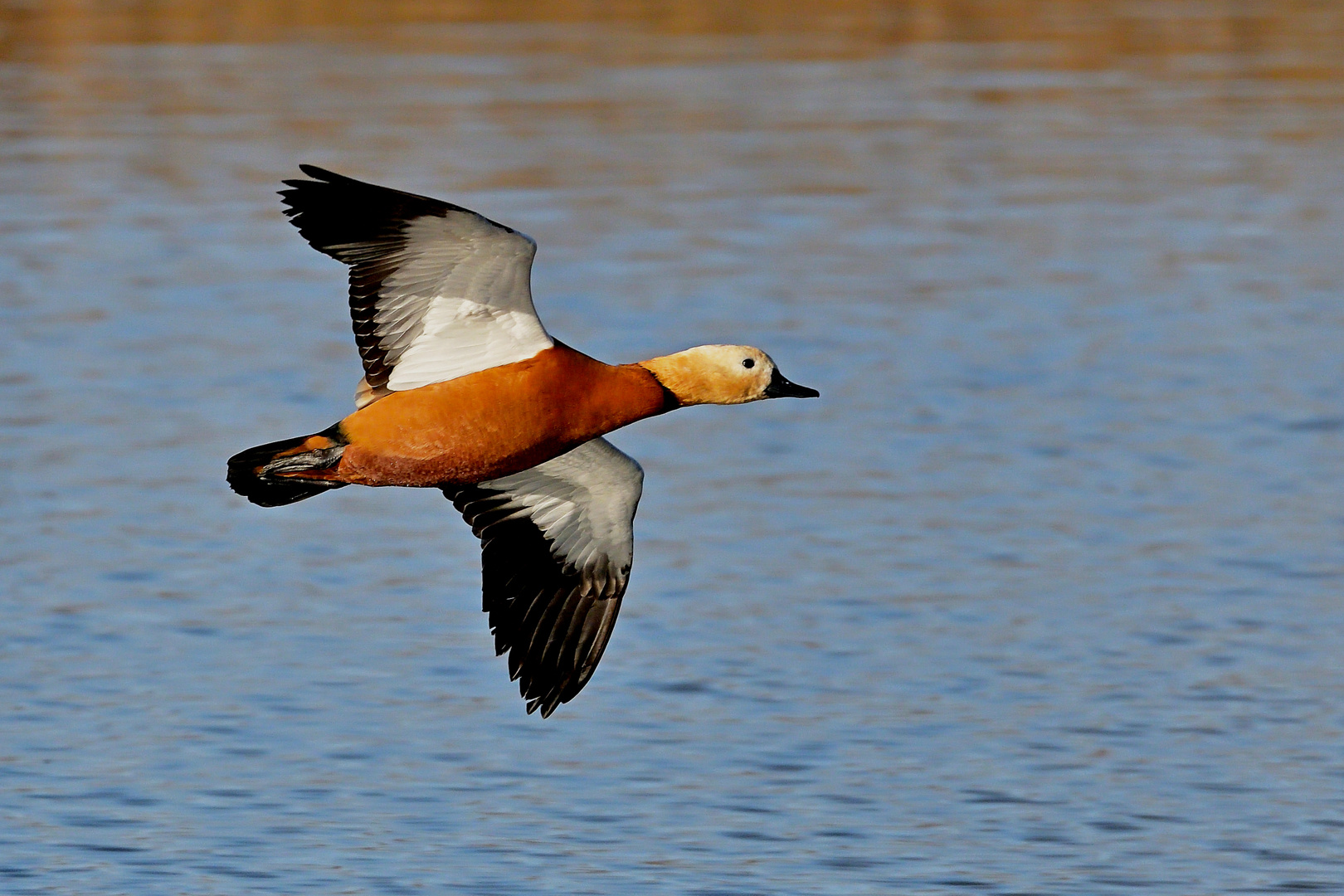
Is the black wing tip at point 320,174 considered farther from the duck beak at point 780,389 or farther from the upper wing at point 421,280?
the duck beak at point 780,389

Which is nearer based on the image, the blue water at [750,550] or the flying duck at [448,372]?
the flying duck at [448,372]

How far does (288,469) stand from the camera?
295 inches

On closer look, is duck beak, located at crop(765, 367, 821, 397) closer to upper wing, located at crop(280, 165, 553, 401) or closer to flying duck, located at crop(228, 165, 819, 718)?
flying duck, located at crop(228, 165, 819, 718)

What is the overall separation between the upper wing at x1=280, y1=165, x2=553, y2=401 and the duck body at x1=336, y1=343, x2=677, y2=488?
16cm

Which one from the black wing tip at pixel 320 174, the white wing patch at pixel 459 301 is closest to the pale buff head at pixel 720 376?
the white wing patch at pixel 459 301

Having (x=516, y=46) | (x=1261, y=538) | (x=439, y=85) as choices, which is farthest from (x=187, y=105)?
(x=1261, y=538)

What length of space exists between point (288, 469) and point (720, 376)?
133 centimetres

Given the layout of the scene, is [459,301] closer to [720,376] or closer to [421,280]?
[421,280]

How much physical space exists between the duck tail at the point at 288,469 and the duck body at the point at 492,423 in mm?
35

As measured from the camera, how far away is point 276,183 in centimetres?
2266

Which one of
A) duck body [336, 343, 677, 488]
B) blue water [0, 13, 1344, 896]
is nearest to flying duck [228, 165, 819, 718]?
duck body [336, 343, 677, 488]

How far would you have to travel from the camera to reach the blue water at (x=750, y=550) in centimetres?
891

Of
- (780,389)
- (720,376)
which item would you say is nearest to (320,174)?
(720,376)

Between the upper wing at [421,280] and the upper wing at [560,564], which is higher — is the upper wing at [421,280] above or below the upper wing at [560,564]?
above
